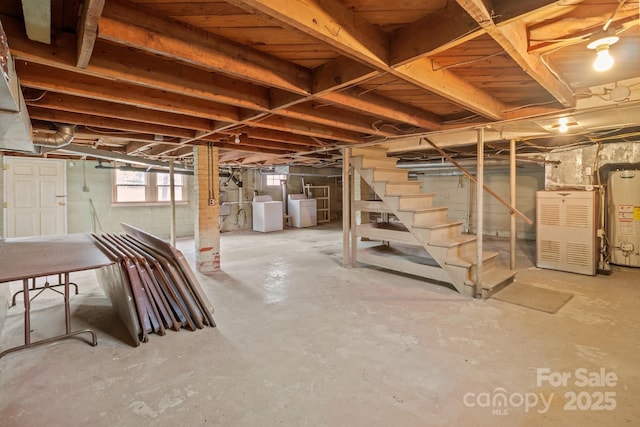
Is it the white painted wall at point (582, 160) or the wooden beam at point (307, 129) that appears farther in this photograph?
the white painted wall at point (582, 160)

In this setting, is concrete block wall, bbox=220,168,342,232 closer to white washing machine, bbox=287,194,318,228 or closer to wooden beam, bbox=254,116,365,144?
white washing machine, bbox=287,194,318,228

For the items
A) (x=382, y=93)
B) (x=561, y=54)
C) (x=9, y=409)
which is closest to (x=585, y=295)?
(x=561, y=54)

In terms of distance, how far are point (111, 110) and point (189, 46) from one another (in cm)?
173

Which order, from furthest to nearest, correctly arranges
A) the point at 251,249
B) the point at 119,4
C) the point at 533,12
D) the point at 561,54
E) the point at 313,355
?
the point at 251,249, the point at 313,355, the point at 561,54, the point at 119,4, the point at 533,12

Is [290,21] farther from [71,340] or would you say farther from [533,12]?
[71,340]

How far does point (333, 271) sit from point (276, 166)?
5056 millimetres

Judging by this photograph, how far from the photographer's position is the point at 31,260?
249 cm

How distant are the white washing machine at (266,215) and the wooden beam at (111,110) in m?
5.41

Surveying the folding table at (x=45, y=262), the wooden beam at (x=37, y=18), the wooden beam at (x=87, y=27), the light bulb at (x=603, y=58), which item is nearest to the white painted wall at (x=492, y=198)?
the light bulb at (x=603, y=58)

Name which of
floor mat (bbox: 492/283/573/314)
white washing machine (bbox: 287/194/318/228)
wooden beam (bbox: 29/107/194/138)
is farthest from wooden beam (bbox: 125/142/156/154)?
floor mat (bbox: 492/283/573/314)

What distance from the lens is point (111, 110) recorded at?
9.27 feet

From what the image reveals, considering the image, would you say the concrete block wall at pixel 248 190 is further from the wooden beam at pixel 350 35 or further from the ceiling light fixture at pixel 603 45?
the ceiling light fixture at pixel 603 45

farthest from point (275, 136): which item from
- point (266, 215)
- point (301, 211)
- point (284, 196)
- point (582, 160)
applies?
point (284, 196)

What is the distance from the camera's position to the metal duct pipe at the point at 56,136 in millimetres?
3168
